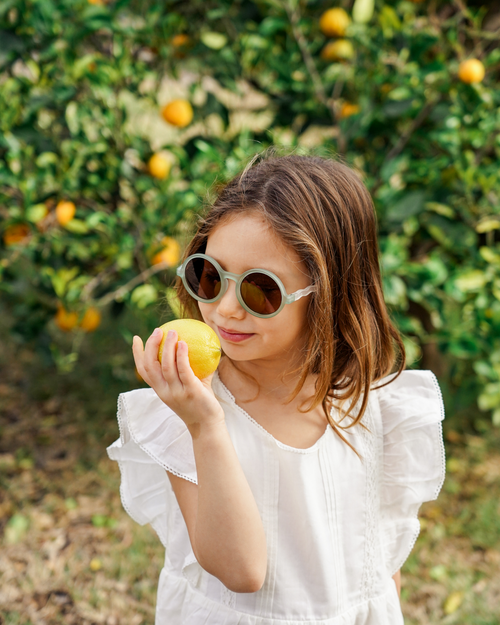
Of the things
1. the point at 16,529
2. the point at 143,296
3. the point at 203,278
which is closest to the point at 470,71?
the point at 143,296

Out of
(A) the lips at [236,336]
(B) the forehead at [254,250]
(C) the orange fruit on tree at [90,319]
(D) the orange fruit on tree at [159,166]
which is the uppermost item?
(B) the forehead at [254,250]

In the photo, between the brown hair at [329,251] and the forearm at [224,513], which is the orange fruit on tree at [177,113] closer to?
the brown hair at [329,251]

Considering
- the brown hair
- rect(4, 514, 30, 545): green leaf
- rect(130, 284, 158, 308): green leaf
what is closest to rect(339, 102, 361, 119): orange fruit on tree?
rect(130, 284, 158, 308): green leaf

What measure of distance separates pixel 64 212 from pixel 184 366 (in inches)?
49.9

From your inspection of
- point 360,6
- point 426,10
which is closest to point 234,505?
point 360,6

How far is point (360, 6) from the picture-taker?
1960mm

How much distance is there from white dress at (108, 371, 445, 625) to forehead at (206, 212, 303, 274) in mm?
273

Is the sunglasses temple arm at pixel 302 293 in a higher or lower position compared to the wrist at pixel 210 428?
higher

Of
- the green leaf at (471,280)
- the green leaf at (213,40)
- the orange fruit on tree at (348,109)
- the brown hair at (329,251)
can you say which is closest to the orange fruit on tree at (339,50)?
the orange fruit on tree at (348,109)

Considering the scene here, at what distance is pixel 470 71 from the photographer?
1888 millimetres

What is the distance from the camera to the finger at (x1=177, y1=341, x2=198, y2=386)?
811 mm

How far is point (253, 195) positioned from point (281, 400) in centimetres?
39

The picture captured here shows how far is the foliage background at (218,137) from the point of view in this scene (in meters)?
1.90

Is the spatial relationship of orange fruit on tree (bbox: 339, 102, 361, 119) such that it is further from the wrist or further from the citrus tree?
the wrist
